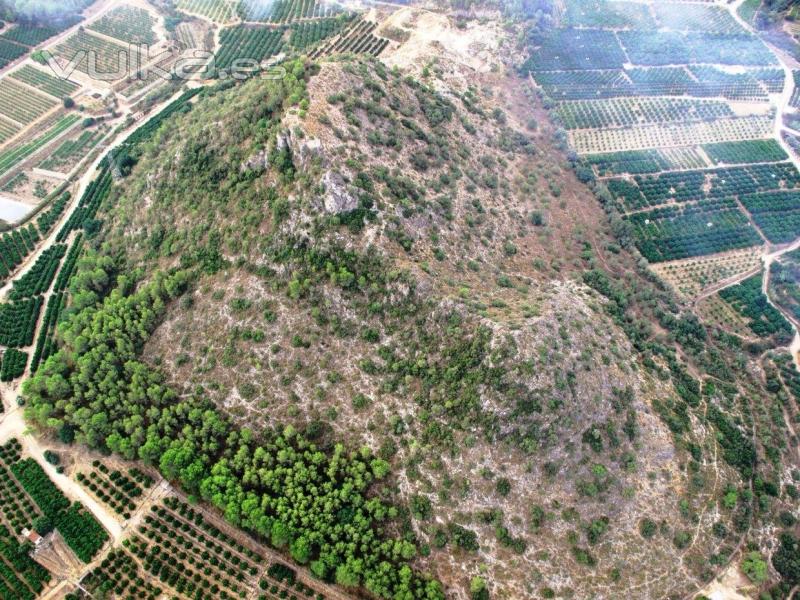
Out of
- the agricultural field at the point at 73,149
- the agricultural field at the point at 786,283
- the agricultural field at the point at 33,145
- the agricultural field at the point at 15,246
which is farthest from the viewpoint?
the agricultural field at the point at 33,145

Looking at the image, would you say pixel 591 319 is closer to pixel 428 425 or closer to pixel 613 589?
pixel 428 425

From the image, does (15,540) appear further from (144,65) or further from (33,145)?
(144,65)

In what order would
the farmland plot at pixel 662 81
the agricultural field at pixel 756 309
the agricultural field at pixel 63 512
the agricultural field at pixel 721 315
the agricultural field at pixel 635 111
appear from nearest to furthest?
1. the agricultural field at pixel 63 512
2. the agricultural field at pixel 756 309
3. the agricultural field at pixel 721 315
4. the agricultural field at pixel 635 111
5. the farmland plot at pixel 662 81

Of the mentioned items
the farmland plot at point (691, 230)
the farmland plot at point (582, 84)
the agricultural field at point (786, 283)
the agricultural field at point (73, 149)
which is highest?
the agricultural field at point (73, 149)

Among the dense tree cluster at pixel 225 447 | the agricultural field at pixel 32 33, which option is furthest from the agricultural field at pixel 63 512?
the agricultural field at pixel 32 33

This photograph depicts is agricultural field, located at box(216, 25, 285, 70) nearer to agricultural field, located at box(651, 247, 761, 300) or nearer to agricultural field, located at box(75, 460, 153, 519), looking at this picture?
agricultural field, located at box(75, 460, 153, 519)

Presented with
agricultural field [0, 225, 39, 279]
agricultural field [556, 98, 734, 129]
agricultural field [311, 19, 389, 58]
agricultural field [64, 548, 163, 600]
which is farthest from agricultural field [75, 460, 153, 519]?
agricultural field [556, 98, 734, 129]

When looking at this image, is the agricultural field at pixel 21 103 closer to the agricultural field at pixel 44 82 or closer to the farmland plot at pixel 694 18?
the agricultural field at pixel 44 82
